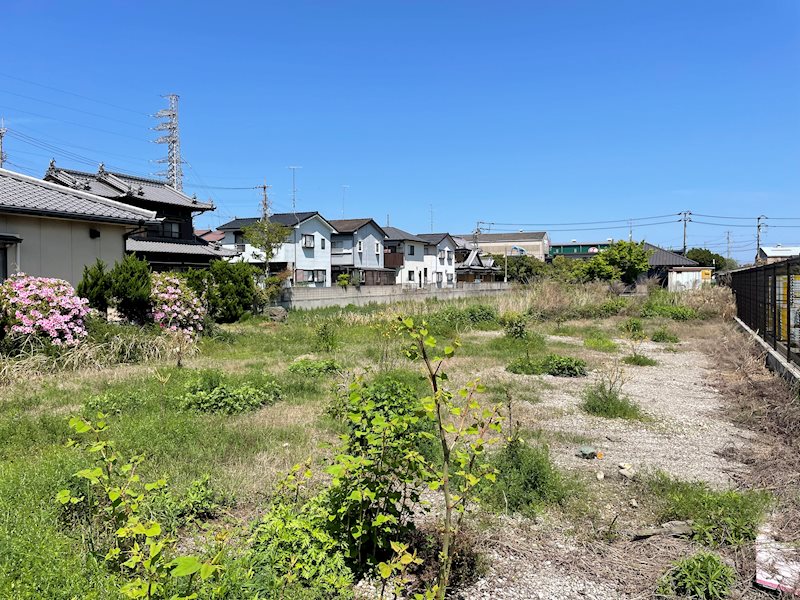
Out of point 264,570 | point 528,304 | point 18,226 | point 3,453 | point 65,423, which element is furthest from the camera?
point 528,304

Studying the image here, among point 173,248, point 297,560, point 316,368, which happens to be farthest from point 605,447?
point 173,248

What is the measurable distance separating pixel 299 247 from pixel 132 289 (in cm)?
2369

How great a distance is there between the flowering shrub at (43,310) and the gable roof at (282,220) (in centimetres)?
2439

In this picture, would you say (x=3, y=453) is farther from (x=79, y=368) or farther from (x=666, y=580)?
(x=666, y=580)

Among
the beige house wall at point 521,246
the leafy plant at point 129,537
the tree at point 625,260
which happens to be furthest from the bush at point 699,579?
the beige house wall at point 521,246

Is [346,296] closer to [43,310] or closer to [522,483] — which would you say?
[43,310]

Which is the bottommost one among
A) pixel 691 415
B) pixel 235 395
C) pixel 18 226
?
pixel 691 415

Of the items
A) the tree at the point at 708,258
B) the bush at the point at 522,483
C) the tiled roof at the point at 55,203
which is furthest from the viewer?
the tree at the point at 708,258

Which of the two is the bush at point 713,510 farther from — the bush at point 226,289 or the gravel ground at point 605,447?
the bush at point 226,289

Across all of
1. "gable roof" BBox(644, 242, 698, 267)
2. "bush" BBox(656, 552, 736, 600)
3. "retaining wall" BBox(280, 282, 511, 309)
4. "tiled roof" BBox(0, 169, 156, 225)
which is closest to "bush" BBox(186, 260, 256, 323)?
"tiled roof" BBox(0, 169, 156, 225)

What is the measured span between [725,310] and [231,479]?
55.4ft

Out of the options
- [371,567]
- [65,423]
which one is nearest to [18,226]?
[65,423]

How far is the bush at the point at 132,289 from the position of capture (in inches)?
380

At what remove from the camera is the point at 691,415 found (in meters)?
6.02
